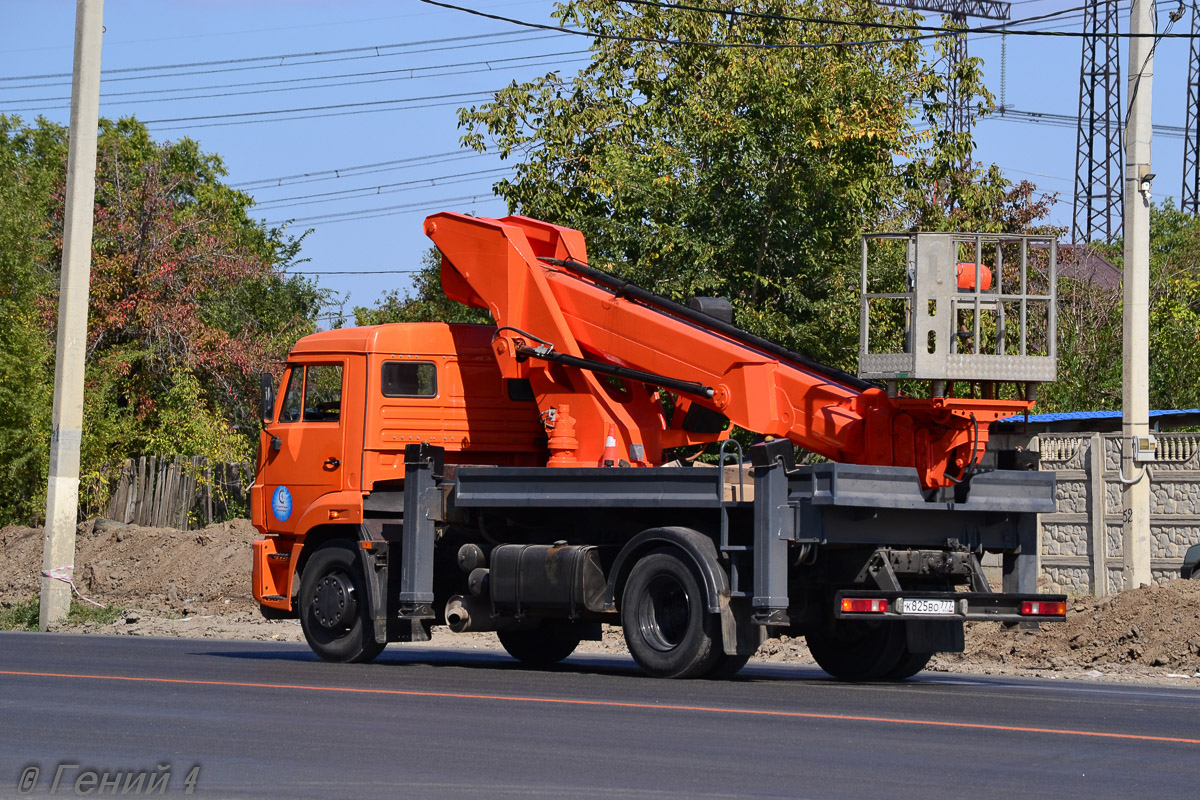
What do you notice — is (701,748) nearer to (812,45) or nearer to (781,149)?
(781,149)

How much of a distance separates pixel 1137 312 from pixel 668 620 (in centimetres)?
832

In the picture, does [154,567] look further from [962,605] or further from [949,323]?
[949,323]

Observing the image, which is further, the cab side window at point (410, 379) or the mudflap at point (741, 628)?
the cab side window at point (410, 379)

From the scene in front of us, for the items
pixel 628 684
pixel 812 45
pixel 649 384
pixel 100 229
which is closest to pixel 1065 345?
pixel 812 45

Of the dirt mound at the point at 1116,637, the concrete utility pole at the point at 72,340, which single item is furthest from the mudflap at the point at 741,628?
the concrete utility pole at the point at 72,340

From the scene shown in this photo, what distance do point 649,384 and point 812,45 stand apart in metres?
11.0

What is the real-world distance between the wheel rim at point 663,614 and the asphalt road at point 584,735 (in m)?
0.35

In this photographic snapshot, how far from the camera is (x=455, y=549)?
14867 mm

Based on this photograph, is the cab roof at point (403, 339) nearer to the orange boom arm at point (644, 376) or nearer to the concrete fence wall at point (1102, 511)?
the orange boom arm at point (644, 376)

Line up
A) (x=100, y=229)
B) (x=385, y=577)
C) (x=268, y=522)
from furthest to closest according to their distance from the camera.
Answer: (x=100, y=229)
(x=268, y=522)
(x=385, y=577)

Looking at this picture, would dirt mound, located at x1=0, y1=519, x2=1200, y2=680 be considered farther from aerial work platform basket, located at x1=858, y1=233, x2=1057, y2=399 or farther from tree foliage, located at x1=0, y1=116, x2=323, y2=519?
aerial work platform basket, located at x1=858, y1=233, x2=1057, y2=399

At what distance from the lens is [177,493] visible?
101ft

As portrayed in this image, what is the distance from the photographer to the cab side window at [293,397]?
15.9 meters

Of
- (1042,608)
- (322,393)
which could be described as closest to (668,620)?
(1042,608)
